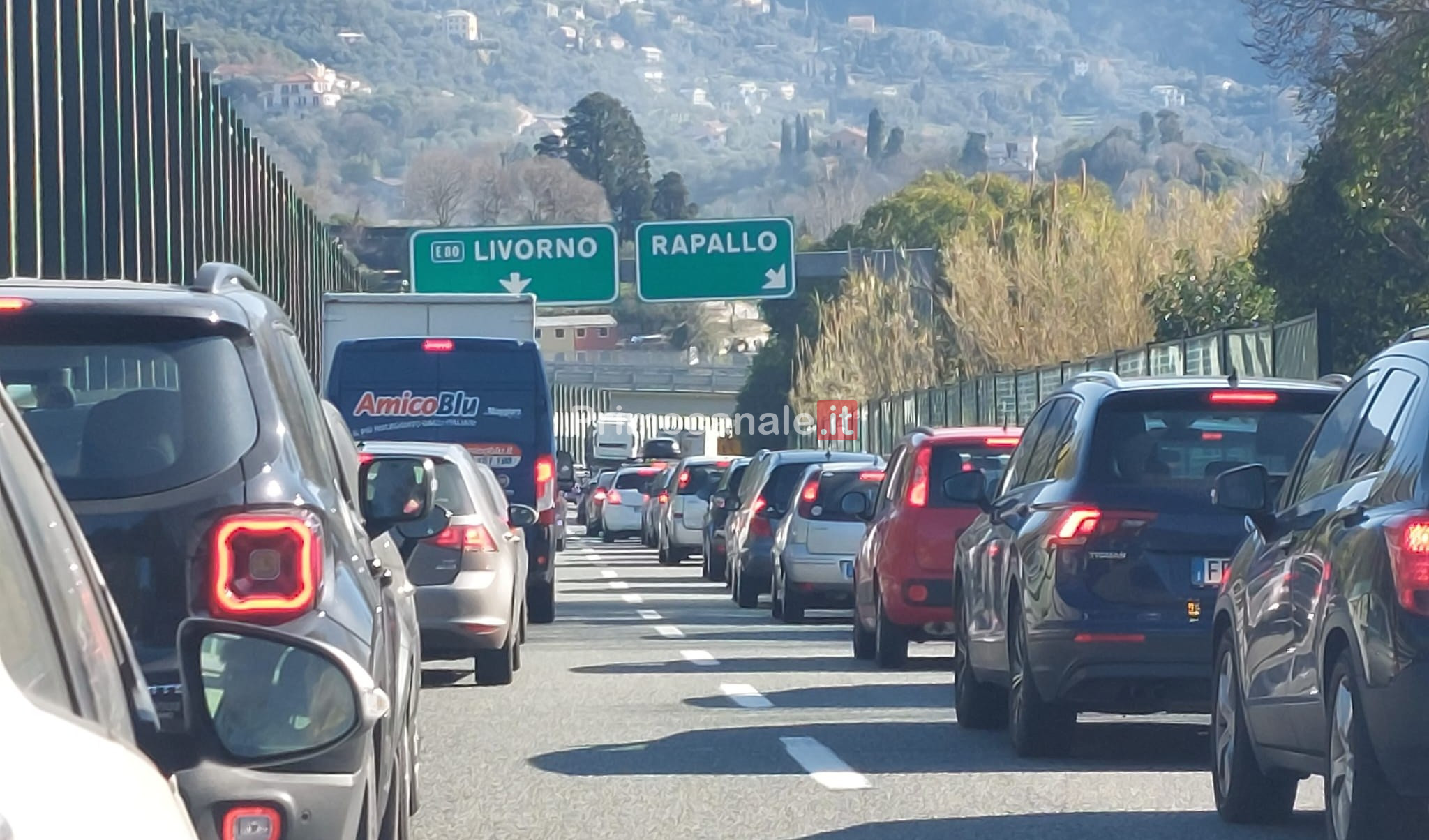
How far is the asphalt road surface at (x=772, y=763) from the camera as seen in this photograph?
30.1 feet

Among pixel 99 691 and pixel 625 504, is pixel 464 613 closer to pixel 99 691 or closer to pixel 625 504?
pixel 99 691

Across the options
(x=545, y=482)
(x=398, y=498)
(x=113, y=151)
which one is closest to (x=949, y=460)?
(x=545, y=482)

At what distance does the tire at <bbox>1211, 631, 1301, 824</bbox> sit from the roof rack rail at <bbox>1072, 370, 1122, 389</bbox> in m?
2.12

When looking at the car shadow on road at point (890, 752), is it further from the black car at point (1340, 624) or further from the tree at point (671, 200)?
the tree at point (671, 200)

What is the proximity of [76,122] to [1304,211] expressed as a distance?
14.8 metres

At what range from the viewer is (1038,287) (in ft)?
183

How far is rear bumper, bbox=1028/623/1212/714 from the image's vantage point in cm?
1070

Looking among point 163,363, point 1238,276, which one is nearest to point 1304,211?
point 1238,276

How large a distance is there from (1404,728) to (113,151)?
84.4 feet

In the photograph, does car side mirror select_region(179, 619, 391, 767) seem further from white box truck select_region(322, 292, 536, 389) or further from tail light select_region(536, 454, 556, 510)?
white box truck select_region(322, 292, 536, 389)

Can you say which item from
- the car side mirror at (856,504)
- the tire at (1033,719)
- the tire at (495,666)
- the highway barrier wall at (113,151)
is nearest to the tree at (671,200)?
the highway barrier wall at (113,151)

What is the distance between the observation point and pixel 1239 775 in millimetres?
8914

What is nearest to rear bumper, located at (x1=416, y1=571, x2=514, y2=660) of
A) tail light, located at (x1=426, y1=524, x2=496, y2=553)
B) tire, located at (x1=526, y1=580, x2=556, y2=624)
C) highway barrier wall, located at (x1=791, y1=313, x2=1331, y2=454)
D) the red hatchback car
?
tail light, located at (x1=426, y1=524, x2=496, y2=553)

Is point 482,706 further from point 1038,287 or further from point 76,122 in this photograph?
point 1038,287
